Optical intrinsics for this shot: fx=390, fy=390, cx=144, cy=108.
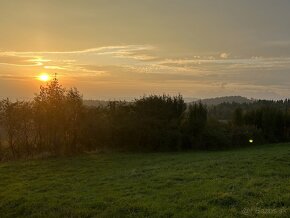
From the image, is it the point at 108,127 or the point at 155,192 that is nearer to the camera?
the point at 155,192

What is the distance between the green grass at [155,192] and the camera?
1316 centimetres

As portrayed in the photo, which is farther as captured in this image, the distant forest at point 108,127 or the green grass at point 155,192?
the distant forest at point 108,127

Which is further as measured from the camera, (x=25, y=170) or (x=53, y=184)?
(x=25, y=170)

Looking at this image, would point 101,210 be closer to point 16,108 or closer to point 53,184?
point 53,184

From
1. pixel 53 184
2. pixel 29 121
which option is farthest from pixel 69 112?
pixel 53 184

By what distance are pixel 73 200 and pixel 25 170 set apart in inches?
473

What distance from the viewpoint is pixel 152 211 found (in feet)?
43.4

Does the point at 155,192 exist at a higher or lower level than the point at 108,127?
lower

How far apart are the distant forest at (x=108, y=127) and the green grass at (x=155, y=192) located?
15235mm

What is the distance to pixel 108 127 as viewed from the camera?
4422cm

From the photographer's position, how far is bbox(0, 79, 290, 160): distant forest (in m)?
39.5

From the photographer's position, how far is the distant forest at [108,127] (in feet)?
130

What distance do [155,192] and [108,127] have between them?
28.2 metres

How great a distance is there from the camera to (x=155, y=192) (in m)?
16.4
